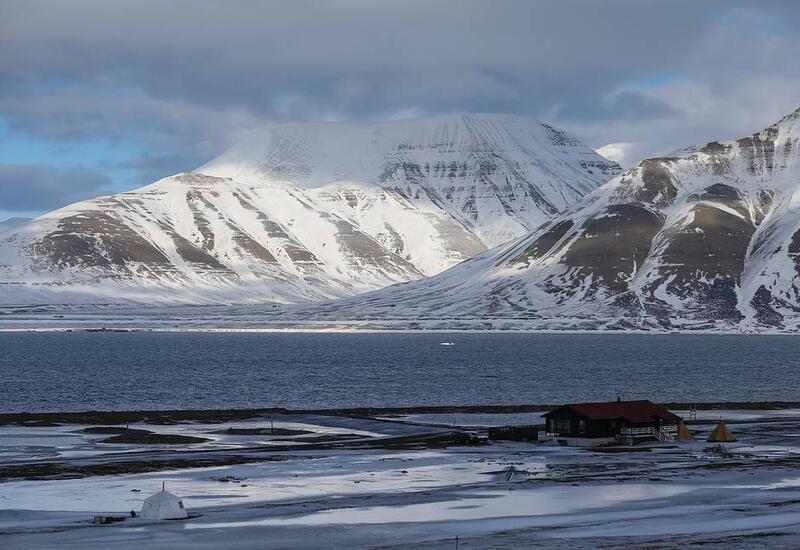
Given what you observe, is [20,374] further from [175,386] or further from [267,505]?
[267,505]

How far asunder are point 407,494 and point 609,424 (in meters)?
31.6

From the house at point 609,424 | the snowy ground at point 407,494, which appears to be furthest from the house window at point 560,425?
the snowy ground at point 407,494

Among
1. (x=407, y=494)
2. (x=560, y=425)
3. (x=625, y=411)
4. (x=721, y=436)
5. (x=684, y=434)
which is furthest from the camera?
(x=560, y=425)

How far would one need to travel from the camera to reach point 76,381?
184 meters

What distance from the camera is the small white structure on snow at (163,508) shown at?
64.8 metres

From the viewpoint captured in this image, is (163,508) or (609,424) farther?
(609,424)

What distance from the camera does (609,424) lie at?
101375 mm

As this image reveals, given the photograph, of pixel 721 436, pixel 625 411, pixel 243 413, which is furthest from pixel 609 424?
pixel 243 413

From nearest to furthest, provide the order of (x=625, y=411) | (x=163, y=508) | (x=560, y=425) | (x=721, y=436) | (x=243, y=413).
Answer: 1. (x=163, y=508)
2. (x=721, y=436)
3. (x=625, y=411)
4. (x=560, y=425)
5. (x=243, y=413)

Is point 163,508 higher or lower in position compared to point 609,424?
lower

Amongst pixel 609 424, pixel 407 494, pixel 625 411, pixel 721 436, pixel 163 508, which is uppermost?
pixel 625 411

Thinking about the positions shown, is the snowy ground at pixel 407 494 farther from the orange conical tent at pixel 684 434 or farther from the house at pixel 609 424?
the house at pixel 609 424

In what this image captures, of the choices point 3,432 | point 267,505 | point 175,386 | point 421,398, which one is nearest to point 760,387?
A: point 421,398

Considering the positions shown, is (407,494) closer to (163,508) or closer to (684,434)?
(163,508)
